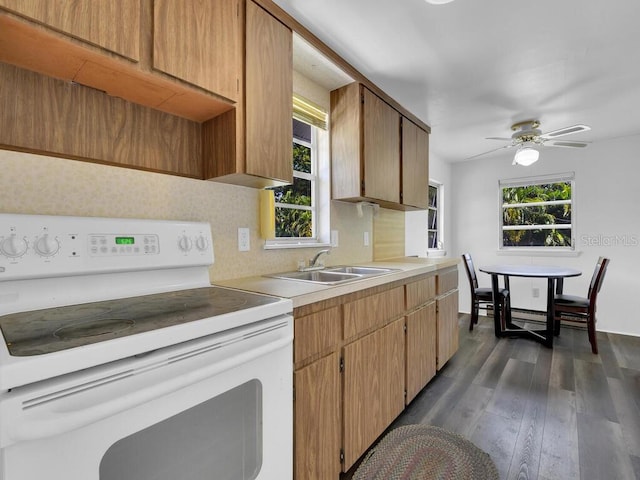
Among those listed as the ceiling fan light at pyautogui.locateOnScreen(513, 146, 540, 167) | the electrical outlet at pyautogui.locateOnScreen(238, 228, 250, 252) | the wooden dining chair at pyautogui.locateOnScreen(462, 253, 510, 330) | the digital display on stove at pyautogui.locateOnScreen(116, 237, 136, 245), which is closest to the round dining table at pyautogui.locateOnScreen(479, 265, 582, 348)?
the wooden dining chair at pyautogui.locateOnScreen(462, 253, 510, 330)

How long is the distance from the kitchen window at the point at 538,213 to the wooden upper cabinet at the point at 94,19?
15.6ft

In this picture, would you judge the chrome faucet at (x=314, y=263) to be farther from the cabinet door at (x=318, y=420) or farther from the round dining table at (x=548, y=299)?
the round dining table at (x=548, y=299)

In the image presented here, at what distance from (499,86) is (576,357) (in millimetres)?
A: 2609

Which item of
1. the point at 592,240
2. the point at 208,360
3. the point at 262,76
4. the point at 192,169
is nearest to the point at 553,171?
the point at 592,240

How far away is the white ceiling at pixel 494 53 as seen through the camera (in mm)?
1646

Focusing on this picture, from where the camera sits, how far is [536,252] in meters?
4.32

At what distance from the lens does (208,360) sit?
0.86 meters

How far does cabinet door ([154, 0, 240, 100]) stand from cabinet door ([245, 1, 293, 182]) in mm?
87

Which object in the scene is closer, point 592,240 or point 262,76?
point 262,76

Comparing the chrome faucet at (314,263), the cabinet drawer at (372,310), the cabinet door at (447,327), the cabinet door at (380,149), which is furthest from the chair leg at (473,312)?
the chrome faucet at (314,263)

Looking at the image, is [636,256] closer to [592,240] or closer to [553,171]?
[592,240]

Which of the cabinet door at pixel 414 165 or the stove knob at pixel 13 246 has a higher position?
the cabinet door at pixel 414 165

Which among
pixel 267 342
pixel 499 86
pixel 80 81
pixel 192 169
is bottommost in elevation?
pixel 267 342

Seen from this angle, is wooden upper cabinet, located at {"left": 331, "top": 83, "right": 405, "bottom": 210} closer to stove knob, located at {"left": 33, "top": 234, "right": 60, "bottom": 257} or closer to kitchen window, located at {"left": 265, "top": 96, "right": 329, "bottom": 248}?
kitchen window, located at {"left": 265, "top": 96, "right": 329, "bottom": 248}
